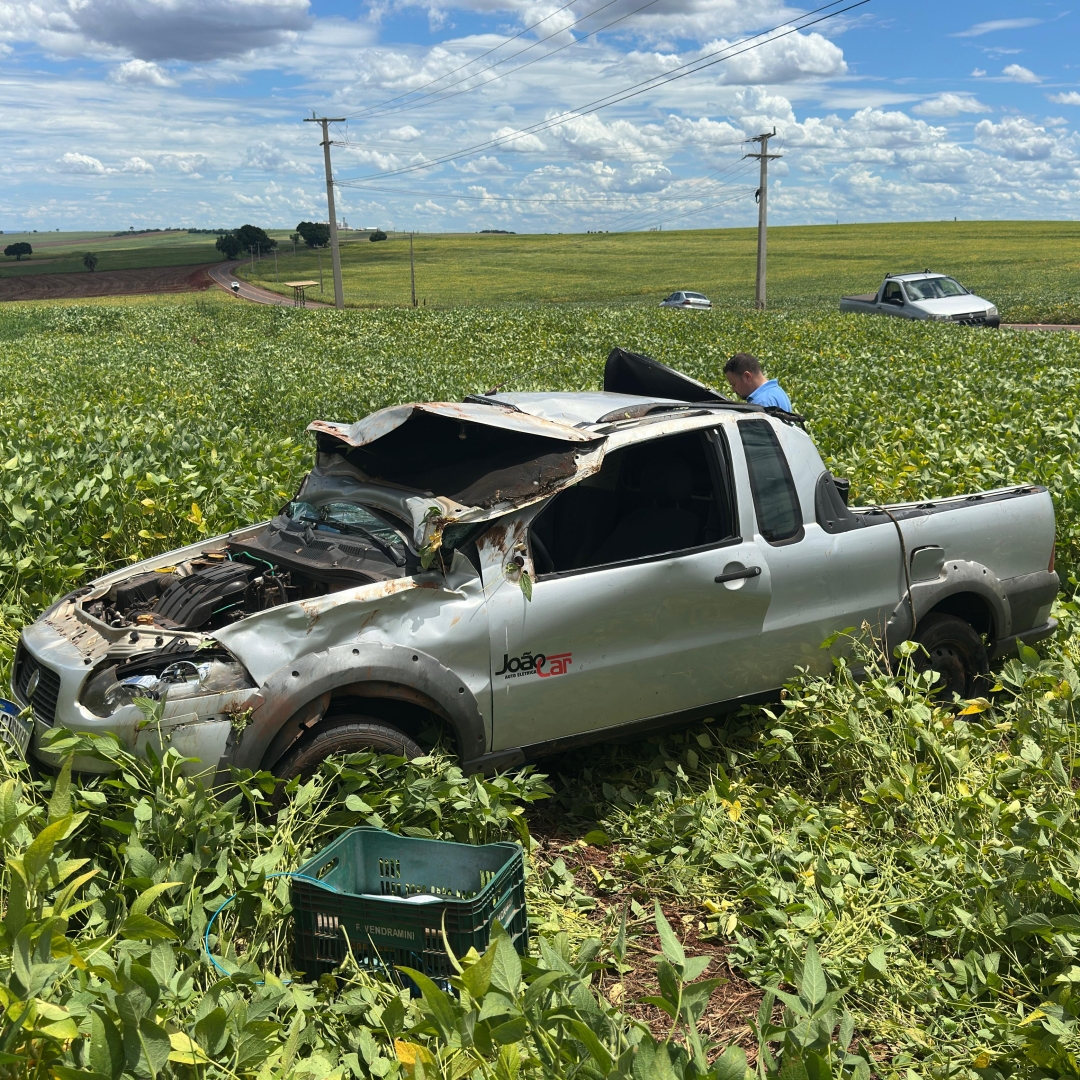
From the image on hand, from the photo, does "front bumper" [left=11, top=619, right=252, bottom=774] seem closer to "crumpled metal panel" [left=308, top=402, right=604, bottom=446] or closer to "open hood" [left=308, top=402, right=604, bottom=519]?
"open hood" [left=308, top=402, right=604, bottom=519]

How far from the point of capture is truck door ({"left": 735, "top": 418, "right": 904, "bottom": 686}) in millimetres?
5129

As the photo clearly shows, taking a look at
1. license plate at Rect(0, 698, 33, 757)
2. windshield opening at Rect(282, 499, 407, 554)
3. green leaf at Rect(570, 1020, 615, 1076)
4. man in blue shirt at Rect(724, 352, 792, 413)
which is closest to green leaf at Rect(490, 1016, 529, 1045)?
green leaf at Rect(570, 1020, 615, 1076)

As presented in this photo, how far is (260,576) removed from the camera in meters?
4.98

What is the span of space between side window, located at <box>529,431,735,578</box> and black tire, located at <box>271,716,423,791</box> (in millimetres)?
1313

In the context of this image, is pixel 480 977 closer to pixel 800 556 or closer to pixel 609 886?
pixel 609 886

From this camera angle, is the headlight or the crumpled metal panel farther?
the crumpled metal panel

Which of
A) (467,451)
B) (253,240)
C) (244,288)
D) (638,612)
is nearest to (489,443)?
(467,451)

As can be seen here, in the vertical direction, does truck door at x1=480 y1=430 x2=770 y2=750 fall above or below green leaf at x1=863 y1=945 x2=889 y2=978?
above

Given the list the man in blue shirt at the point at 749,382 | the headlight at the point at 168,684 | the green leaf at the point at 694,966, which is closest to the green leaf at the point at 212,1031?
the green leaf at the point at 694,966

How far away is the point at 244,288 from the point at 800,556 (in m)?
86.5

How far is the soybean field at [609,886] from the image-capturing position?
2.50 m

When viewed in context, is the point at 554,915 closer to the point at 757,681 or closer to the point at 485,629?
the point at 485,629

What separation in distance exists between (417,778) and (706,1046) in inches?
73.6

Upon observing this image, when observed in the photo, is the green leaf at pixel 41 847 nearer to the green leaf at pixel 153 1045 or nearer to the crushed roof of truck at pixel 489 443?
the green leaf at pixel 153 1045
